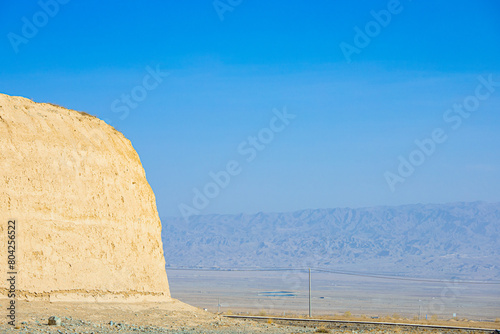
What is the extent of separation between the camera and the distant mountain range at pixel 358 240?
5276 inches

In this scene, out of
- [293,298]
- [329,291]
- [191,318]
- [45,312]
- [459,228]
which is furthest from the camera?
[459,228]

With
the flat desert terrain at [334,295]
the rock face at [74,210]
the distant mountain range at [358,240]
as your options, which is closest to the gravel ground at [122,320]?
the rock face at [74,210]

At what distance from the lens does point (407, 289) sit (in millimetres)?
98812

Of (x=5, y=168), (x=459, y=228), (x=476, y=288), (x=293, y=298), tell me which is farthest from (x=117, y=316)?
(x=459, y=228)

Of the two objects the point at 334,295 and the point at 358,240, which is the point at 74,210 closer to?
the point at 334,295

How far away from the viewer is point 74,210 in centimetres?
2247

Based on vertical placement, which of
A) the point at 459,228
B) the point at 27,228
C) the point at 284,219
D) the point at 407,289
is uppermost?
the point at 284,219

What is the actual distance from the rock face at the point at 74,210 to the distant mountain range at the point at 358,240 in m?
102

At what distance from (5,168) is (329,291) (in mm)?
77654

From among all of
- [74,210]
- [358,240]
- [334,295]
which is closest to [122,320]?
[74,210]

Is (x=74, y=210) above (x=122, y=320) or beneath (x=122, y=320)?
above

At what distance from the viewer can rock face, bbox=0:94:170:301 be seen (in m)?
20.6

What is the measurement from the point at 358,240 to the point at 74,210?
138m

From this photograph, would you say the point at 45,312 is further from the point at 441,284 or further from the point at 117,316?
the point at 441,284
